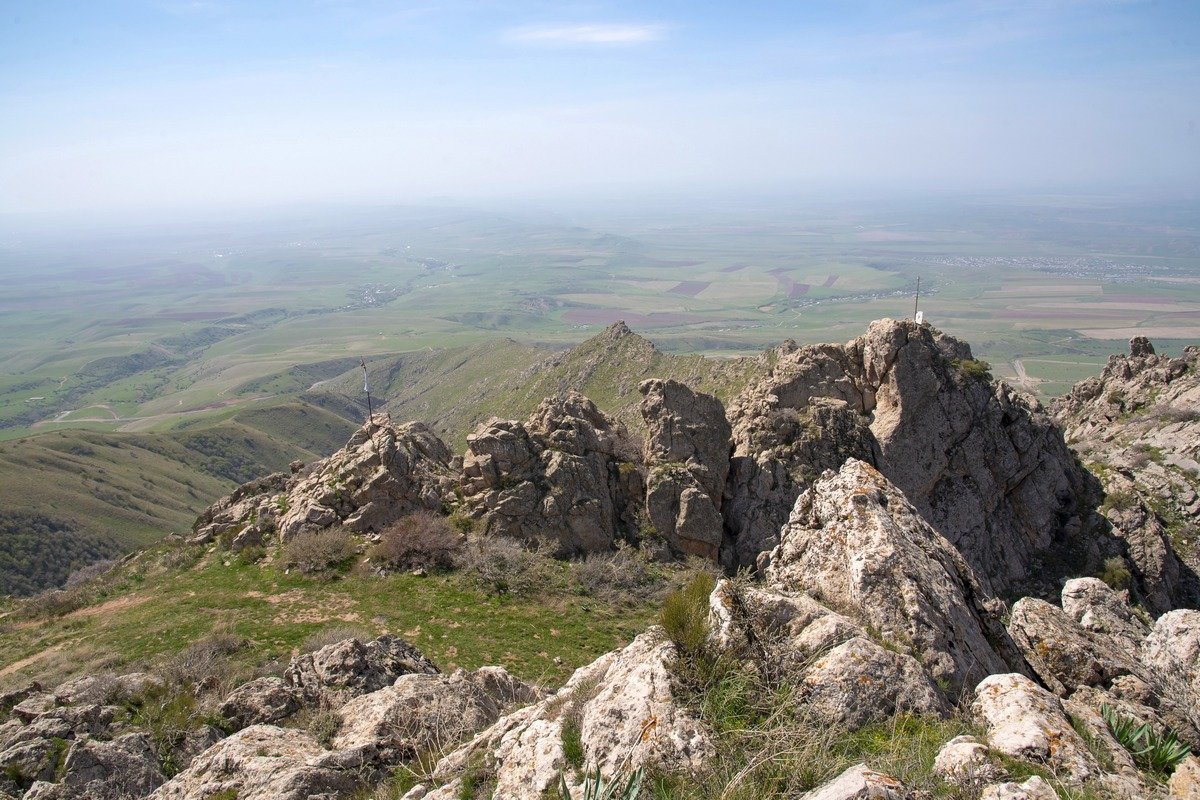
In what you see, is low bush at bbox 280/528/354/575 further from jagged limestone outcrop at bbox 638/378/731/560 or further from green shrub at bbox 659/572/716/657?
green shrub at bbox 659/572/716/657

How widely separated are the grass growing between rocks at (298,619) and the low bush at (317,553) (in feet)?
1.12

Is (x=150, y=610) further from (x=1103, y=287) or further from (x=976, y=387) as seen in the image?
(x=1103, y=287)

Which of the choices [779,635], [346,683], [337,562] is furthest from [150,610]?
[779,635]

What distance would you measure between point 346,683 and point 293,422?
107696 mm

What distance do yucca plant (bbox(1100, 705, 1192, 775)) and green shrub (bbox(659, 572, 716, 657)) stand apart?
152 inches

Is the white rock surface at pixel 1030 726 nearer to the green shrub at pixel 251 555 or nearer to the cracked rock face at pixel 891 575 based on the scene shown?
the cracked rock face at pixel 891 575

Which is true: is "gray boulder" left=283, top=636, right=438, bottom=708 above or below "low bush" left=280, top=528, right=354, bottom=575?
above

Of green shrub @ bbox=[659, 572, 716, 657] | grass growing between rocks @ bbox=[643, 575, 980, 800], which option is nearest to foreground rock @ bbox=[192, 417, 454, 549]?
green shrub @ bbox=[659, 572, 716, 657]

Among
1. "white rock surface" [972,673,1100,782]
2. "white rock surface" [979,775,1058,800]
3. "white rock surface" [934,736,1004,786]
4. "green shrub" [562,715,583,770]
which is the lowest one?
"green shrub" [562,715,583,770]

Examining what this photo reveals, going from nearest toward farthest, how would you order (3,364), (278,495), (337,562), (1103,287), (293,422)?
(337,562)
(278,495)
(293,422)
(1103,287)
(3,364)

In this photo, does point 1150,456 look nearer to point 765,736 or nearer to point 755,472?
point 755,472

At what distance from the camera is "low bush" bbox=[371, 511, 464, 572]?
19203 millimetres

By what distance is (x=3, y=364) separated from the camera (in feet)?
630

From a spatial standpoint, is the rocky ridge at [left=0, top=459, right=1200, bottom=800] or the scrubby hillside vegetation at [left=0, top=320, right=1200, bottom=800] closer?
the rocky ridge at [left=0, top=459, right=1200, bottom=800]
